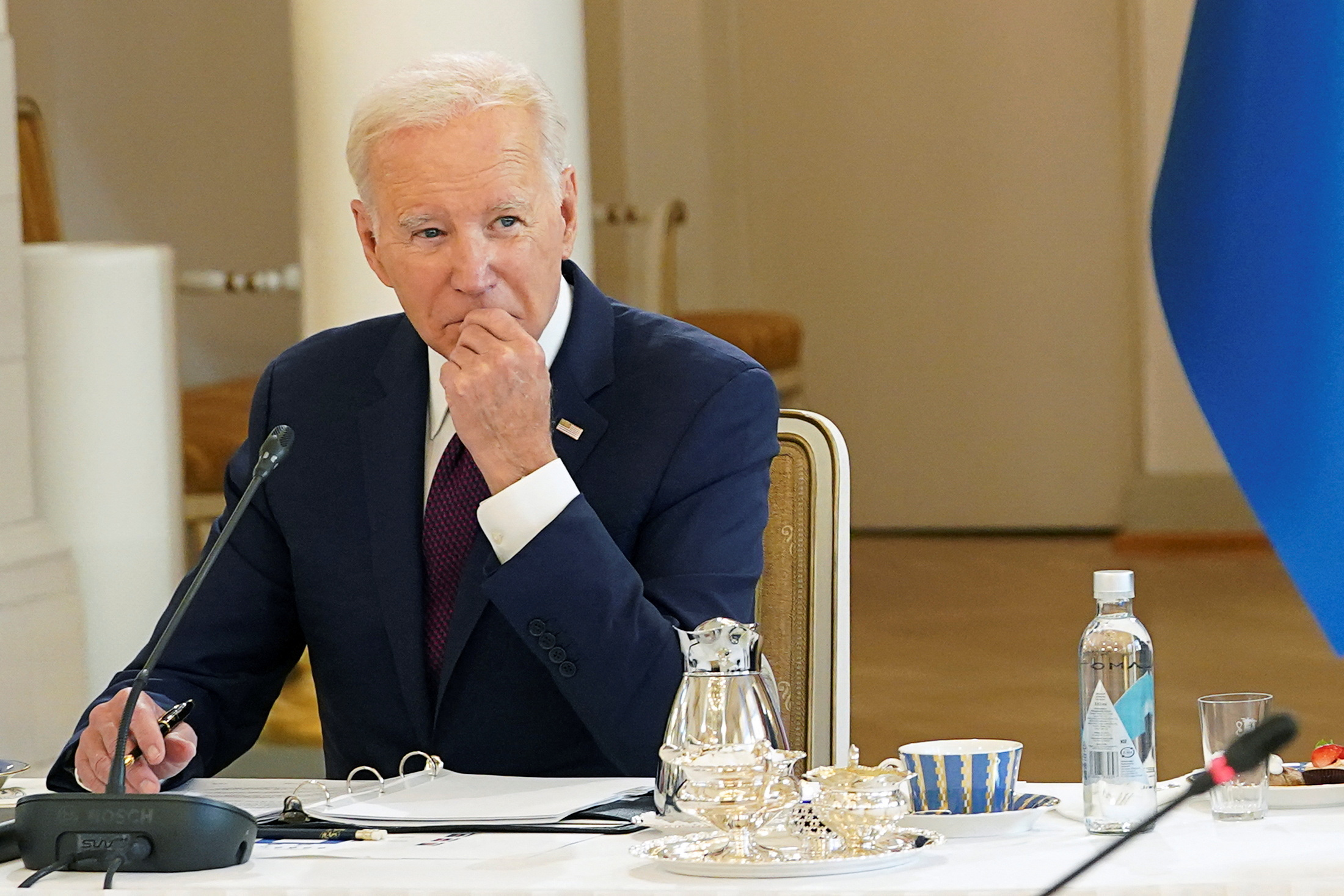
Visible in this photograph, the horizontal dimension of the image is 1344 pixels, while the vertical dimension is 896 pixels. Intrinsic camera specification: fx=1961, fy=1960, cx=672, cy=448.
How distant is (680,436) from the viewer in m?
1.85

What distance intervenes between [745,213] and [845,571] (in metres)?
6.31

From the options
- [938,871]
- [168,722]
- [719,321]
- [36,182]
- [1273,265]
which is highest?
[36,182]

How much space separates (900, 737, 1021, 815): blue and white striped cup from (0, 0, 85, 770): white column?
92.0 inches

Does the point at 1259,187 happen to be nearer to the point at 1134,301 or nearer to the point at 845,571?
the point at 845,571

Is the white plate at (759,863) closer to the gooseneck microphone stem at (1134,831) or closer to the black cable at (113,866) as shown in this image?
the gooseneck microphone stem at (1134,831)

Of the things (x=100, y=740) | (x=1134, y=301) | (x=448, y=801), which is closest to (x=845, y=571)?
(x=448, y=801)

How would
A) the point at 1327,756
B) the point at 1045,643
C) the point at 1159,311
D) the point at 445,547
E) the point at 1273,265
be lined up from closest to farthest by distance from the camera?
the point at 1327,756
the point at 445,547
the point at 1273,265
the point at 1045,643
the point at 1159,311

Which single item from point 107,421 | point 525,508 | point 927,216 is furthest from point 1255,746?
point 927,216

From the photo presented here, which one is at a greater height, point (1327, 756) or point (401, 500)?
point (401, 500)

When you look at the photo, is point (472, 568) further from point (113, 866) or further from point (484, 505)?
point (113, 866)

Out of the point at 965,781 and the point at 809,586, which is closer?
the point at 965,781

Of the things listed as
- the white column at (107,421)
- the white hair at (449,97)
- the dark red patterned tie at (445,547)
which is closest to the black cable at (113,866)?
the dark red patterned tie at (445,547)

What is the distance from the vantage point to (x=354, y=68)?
11.4ft

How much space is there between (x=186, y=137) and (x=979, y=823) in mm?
5515
